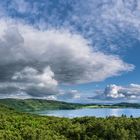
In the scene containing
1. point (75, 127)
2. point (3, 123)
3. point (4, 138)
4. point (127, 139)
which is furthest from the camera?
point (3, 123)

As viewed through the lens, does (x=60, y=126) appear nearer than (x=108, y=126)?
No

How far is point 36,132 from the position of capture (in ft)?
320

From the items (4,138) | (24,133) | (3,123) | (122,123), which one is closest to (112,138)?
(122,123)

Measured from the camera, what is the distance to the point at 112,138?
10625cm

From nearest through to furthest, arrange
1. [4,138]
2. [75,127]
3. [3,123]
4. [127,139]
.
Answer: [4,138]
[127,139]
[75,127]
[3,123]

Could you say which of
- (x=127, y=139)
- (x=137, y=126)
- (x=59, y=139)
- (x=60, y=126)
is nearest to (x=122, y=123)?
(x=137, y=126)

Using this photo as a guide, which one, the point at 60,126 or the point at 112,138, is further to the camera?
the point at 60,126

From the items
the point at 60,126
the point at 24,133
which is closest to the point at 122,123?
the point at 60,126

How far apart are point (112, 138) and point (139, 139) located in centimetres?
1076

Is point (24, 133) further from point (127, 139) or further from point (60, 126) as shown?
point (127, 139)

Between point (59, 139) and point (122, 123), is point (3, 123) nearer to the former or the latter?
point (59, 139)

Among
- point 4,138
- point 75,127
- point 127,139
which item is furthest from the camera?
point 75,127

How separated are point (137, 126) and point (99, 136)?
17686mm

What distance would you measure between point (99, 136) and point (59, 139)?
1888 cm
